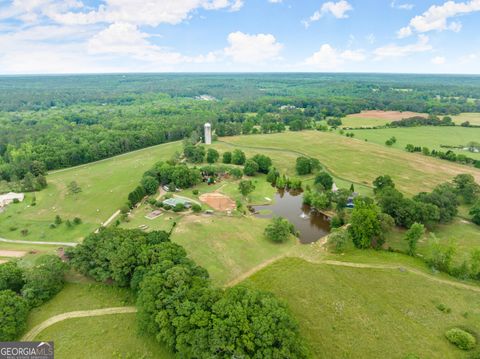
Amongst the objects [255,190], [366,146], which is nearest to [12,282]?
[255,190]

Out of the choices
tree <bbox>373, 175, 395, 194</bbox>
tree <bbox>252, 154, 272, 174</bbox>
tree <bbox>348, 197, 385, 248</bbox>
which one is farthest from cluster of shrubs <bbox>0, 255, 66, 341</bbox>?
tree <bbox>373, 175, 395, 194</bbox>

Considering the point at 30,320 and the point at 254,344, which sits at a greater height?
the point at 254,344

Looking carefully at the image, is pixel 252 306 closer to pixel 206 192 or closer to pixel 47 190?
pixel 206 192

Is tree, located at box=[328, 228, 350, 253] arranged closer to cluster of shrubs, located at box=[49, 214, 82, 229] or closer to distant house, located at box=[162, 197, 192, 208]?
distant house, located at box=[162, 197, 192, 208]

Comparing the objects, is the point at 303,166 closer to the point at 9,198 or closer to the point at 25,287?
the point at 25,287

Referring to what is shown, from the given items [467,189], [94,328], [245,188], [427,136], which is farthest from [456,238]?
[427,136]

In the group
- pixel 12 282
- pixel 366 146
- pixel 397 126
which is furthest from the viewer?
pixel 397 126

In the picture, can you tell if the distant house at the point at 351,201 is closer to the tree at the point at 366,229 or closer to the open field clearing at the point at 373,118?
the tree at the point at 366,229
